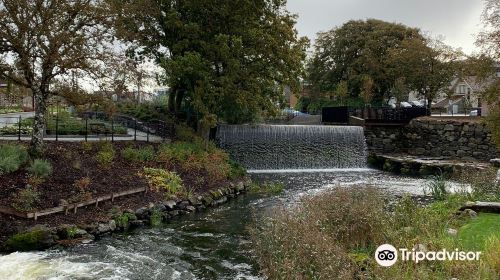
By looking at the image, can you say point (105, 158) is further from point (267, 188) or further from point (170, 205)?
point (267, 188)

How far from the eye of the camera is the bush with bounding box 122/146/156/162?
18078mm

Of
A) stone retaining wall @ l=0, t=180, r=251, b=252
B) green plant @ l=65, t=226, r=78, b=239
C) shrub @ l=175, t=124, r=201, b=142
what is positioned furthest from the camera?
shrub @ l=175, t=124, r=201, b=142

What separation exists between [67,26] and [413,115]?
26918 mm

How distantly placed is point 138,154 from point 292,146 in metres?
11.9

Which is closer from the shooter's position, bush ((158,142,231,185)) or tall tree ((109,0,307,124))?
bush ((158,142,231,185))

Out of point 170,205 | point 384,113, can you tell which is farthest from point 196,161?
point 384,113

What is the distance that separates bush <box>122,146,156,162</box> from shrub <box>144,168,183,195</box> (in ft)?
3.54

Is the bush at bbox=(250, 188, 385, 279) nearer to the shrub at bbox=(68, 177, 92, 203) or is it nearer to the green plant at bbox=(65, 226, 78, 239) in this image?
the green plant at bbox=(65, 226, 78, 239)

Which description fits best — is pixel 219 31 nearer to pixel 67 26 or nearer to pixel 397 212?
pixel 67 26

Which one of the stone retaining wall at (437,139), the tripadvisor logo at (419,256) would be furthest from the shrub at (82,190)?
the stone retaining wall at (437,139)

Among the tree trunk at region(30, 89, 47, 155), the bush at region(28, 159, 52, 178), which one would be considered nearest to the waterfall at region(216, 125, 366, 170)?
the tree trunk at region(30, 89, 47, 155)

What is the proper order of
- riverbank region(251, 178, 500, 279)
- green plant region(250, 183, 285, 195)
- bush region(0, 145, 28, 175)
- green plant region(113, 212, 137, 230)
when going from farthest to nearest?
green plant region(250, 183, 285, 195) → bush region(0, 145, 28, 175) → green plant region(113, 212, 137, 230) → riverbank region(251, 178, 500, 279)

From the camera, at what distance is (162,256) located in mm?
10695

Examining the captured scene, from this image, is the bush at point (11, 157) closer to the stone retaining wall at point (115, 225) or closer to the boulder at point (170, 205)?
the stone retaining wall at point (115, 225)
